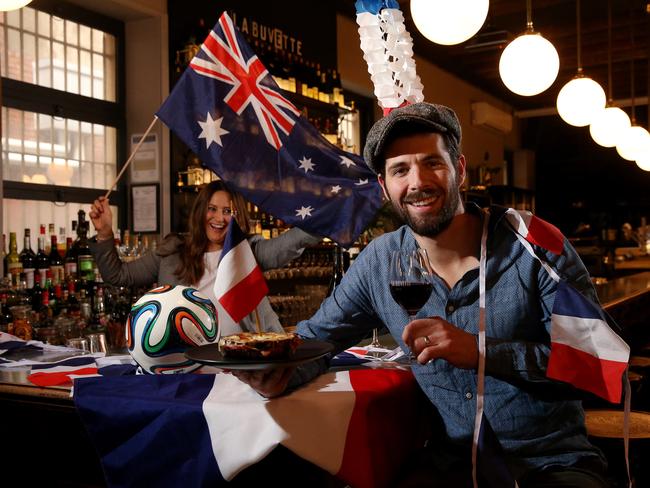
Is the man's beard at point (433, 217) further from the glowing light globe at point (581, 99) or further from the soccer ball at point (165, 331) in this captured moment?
the glowing light globe at point (581, 99)

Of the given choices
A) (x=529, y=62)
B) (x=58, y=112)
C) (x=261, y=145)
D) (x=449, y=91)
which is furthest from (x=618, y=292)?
(x=449, y=91)

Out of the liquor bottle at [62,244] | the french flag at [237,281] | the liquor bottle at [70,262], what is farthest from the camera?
the liquor bottle at [62,244]

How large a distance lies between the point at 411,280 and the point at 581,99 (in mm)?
3768

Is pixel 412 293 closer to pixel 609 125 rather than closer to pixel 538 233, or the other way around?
pixel 538 233

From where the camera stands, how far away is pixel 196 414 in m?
1.54

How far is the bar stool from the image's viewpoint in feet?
7.50

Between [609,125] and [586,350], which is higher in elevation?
[609,125]

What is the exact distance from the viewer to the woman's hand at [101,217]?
3.54 metres

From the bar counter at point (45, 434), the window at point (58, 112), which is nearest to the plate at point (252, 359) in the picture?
the bar counter at point (45, 434)

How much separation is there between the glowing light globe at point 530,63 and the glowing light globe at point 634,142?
2.39 m

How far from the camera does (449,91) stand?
9.70m

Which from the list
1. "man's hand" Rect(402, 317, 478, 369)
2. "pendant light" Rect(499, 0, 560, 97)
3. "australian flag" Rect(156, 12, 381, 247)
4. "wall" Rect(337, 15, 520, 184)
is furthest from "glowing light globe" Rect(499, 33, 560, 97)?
"wall" Rect(337, 15, 520, 184)

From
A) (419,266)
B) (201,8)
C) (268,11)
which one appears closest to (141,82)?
(201,8)

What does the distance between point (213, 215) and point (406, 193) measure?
6.61 feet
